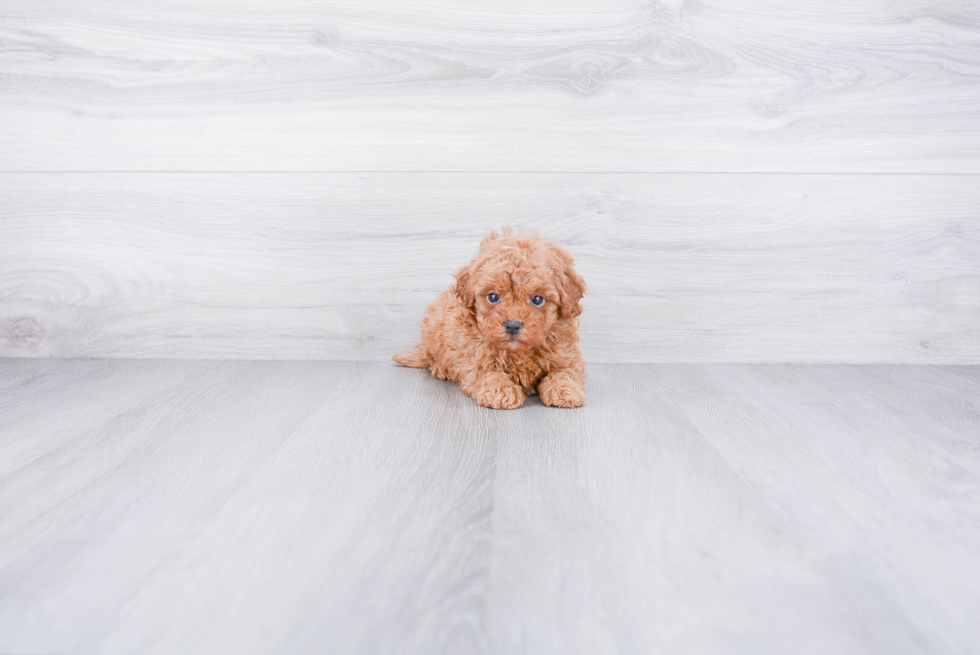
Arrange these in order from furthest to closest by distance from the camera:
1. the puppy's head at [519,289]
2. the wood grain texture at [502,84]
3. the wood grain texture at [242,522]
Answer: the wood grain texture at [502,84], the puppy's head at [519,289], the wood grain texture at [242,522]

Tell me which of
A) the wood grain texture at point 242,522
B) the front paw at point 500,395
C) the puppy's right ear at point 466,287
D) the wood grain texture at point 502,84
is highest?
the wood grain texture at point 502,84

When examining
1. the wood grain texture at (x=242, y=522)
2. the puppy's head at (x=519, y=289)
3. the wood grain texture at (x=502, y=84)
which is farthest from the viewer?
the wood grain texture at (x=502, y=84)

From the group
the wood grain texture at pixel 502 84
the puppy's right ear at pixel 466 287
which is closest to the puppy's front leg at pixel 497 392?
the puppy's right ear at pixel 466 287

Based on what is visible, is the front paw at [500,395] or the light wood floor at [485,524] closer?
the light wood floor at [485,524]

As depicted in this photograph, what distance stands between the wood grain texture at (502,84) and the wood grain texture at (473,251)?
74 mm

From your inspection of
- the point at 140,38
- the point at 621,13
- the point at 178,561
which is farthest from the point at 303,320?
the point at 621,13

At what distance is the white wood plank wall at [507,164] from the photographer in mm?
1738

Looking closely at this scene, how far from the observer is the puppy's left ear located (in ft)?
4.62

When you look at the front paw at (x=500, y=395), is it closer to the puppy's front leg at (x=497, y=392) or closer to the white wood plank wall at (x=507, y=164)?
the puppy's front leg at (x=497, y=392)

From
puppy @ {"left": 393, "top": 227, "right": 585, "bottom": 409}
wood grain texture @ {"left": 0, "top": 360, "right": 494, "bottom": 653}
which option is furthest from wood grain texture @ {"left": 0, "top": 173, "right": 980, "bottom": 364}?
wood grain texture @ {"left": 0, "top": 360, "right": 494, "bottom": 653}

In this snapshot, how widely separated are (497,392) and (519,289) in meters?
0.24

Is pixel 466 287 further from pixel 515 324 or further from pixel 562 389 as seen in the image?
pixel 562 389

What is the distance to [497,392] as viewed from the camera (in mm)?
1421

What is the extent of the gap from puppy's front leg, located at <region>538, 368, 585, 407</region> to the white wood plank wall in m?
0.38
